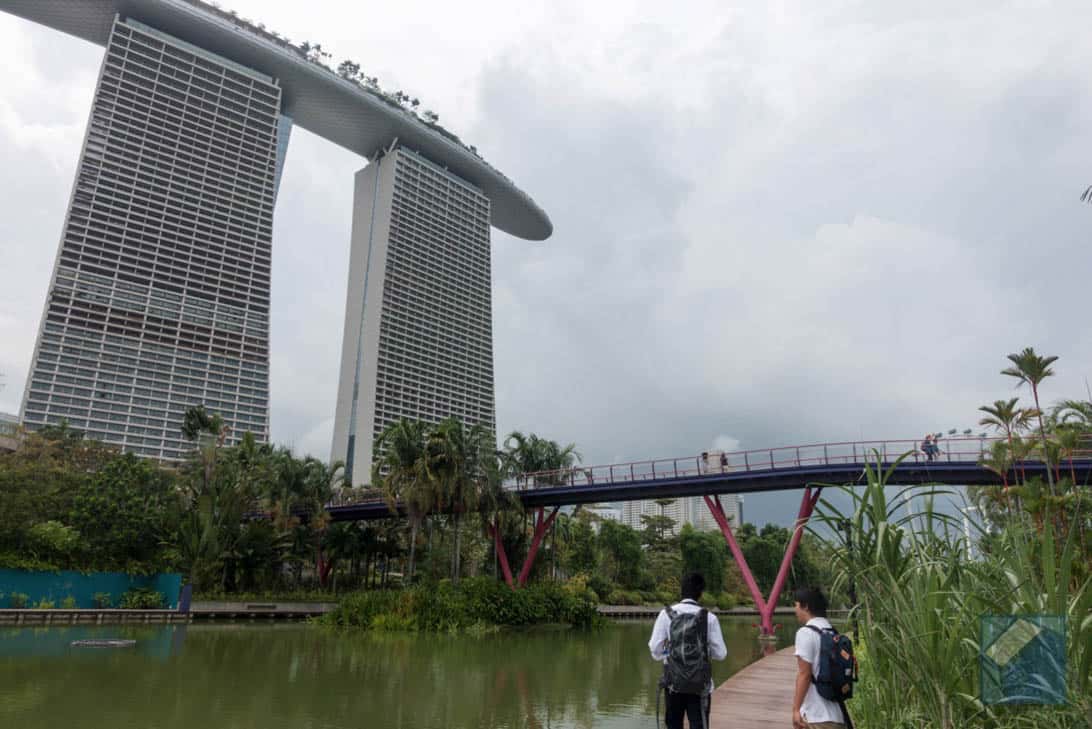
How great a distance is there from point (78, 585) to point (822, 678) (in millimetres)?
37562

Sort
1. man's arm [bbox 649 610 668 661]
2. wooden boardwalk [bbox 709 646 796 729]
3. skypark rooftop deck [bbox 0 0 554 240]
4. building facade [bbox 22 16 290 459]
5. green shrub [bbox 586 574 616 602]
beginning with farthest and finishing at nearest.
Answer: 1. skypark rooftop deck [bbox 0 0 554 240]
2. building facade [bbox 22 16 290 459]
3. green shrub [bbox 586 574 616 602]
4. wooden boardwalk [bbox 709 646 796 729]
5. man's arm [bbox 649 610 668 661]

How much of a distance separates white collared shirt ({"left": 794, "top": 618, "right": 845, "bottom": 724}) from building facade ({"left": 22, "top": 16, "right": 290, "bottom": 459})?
220 feet

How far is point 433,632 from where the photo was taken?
30406 millimetres

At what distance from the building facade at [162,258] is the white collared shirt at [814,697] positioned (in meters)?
67.0

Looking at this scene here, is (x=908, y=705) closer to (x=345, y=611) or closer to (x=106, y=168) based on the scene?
(x=345, y=611)

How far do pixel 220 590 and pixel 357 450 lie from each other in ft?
152

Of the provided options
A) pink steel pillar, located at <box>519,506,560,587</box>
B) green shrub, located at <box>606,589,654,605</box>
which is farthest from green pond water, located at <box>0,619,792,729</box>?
green shrub, located at <box>606,589,654,605</box>

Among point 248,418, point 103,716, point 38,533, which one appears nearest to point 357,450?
point 248,418

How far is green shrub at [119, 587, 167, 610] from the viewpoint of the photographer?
1347 inches

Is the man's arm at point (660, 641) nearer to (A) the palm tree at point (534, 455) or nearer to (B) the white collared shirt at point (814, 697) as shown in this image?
(B) the white collared shirt at point (814, 697)

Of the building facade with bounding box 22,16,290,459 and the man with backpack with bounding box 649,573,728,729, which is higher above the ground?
the building facade with bounding box 22,16,290,459

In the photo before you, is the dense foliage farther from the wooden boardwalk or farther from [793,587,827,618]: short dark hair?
[793,587,827,618]: short dark hair

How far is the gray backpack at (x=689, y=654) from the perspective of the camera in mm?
5605

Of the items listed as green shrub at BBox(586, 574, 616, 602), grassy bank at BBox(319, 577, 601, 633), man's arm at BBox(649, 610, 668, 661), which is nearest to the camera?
man's arm at BBox(649, 610, 668, 661)
